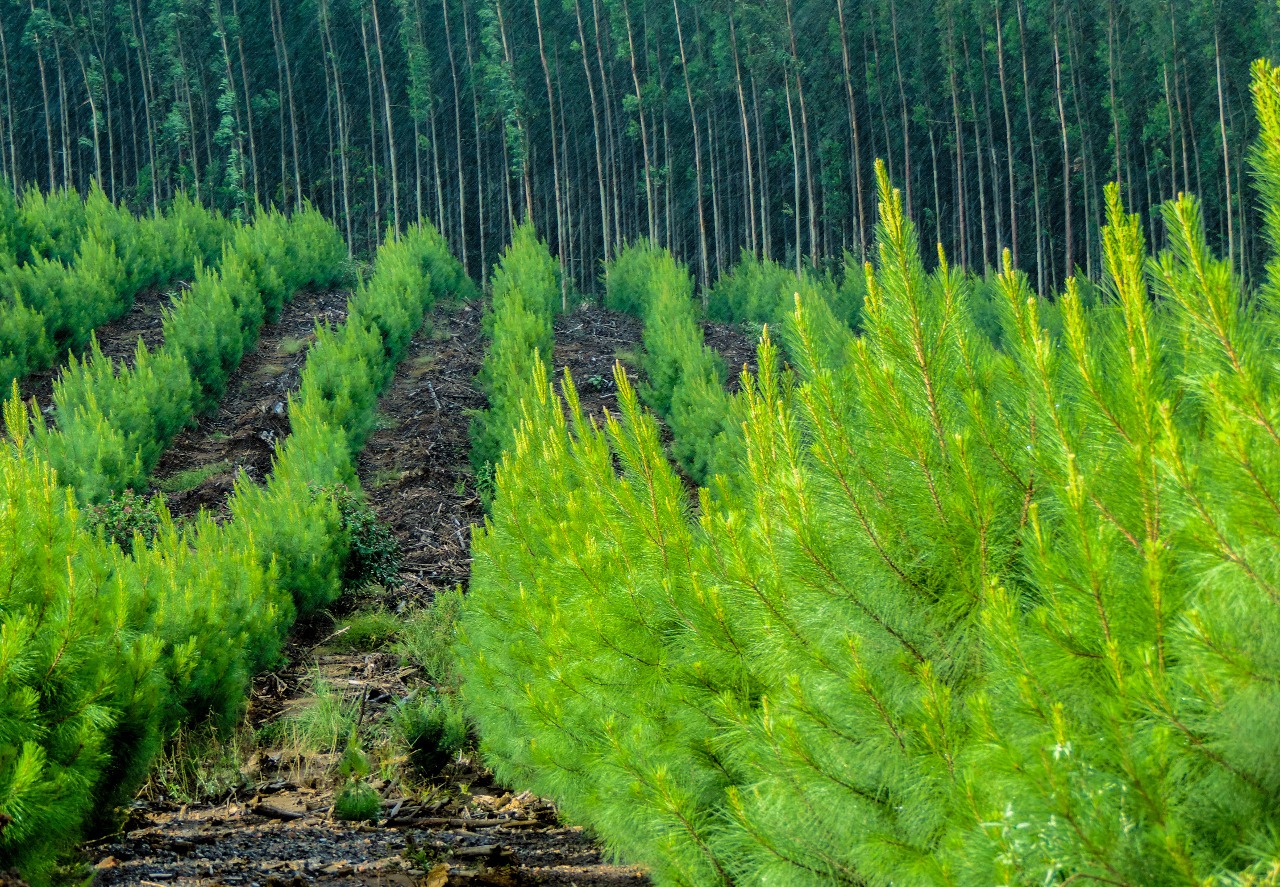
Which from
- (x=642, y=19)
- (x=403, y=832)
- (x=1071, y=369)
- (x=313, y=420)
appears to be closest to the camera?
(x=1071, y=369)

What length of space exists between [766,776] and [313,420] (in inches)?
362

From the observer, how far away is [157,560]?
18.3 feet

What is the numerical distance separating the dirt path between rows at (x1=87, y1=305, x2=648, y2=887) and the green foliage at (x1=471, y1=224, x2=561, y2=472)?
1710 millimetres

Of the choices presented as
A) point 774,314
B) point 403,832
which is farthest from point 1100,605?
point 774,314

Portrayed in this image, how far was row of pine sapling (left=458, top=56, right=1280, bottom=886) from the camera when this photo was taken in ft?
5.44

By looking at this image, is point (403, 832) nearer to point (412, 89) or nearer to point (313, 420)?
point (313, 420)

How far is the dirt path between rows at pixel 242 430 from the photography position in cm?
1124

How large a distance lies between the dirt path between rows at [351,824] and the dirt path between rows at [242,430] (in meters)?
2.17

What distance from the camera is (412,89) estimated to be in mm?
27016

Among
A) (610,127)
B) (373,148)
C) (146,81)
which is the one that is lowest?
(610,127)

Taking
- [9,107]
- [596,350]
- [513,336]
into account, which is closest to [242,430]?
[513,336]

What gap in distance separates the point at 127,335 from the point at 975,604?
14.4m

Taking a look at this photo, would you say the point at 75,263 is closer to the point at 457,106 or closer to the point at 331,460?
the point at 331,460

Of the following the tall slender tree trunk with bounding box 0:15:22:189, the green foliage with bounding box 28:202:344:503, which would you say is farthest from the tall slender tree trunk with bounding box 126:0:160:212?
the green foliage with bounding box 28:202:344:503
